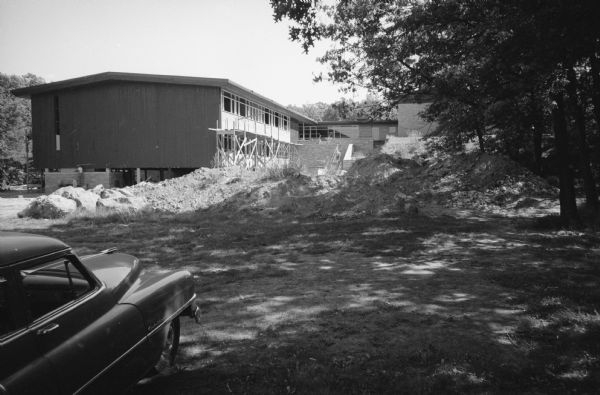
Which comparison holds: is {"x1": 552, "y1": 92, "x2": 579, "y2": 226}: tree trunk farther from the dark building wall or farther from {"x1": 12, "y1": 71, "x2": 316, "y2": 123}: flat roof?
the dark building wall

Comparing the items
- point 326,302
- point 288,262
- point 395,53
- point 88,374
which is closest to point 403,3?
point 395,53

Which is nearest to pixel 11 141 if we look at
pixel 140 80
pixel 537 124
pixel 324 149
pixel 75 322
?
pixel 140 80

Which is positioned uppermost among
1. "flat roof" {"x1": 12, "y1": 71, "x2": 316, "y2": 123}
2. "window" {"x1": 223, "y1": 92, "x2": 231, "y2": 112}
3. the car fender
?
"flat roof" {"x1": 12, "y1": 71, "x2": 316, "y2": 123}

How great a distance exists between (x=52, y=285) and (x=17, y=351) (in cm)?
63

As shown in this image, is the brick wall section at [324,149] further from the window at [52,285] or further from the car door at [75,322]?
the window at [52,285]

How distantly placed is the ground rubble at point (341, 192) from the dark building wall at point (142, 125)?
8.48 m

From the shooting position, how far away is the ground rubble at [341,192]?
16.2m

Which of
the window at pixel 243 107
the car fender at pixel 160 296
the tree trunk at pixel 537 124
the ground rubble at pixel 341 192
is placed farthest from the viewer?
the window at pixel 243 107

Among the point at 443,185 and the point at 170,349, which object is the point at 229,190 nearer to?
the point at 443,185

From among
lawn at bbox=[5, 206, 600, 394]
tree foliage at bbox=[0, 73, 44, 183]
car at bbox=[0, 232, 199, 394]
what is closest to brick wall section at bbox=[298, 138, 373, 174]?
tree foliage at bbox=[0, 73, 44, 183]

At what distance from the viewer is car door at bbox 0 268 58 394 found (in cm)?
225

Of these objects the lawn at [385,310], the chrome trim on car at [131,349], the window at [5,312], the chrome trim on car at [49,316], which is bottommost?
the lawn at [385,310]

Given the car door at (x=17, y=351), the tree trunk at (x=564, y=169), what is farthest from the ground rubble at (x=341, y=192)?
the car door at (x=17, y=351)

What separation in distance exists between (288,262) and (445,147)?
20849 mm
